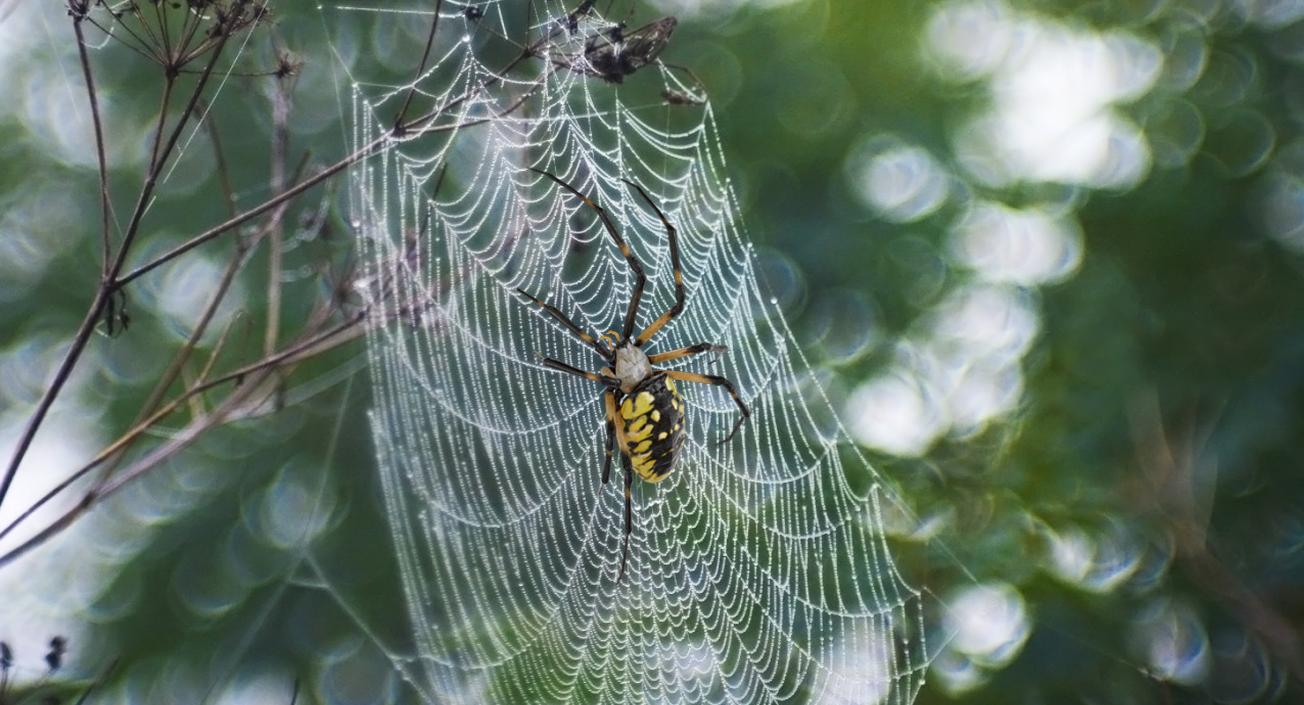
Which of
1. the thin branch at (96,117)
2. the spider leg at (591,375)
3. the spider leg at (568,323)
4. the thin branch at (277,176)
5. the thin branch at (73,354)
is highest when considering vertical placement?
the spider leg at (568,323)

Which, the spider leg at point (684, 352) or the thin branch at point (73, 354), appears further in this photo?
the spider leg at point (684, 352)

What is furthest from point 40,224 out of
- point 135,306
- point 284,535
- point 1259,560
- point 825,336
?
point 1259,560

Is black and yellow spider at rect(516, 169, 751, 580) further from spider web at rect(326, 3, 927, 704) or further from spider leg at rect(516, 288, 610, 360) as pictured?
spider web at rect(326, 3, 927, 704)

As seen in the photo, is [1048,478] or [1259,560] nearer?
[1259,560]

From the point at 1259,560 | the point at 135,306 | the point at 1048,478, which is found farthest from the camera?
the point at 135,306

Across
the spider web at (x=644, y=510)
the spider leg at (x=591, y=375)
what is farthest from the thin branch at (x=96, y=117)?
the spider web at (x=644, y=510)

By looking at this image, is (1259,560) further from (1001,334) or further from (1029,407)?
(1001,334)

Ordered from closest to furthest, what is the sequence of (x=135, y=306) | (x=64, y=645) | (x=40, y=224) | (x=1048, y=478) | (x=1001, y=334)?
(x=64, y=645) < (x=1048, y=478) < (x=1001, y=334) < (x=135, y=306) < (x=40, y=224)

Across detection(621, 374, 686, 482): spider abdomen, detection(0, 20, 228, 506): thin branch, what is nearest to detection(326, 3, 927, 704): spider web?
detection(621, 374, 686, 482): spider abdomen

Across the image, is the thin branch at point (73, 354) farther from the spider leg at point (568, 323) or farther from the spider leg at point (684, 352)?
the spider leg at point (684, 352)

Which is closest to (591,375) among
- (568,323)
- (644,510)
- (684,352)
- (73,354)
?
(568,323)
